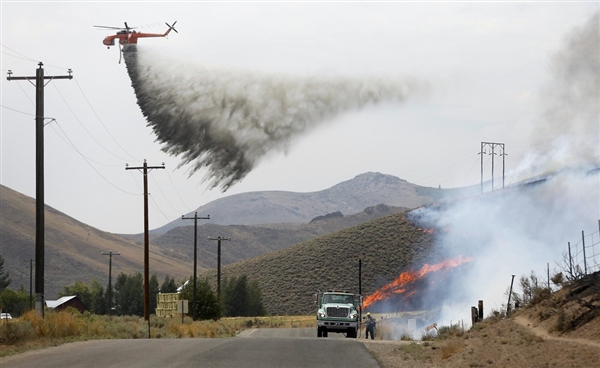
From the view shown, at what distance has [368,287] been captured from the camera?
10169 cm

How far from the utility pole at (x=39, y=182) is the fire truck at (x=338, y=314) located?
1479 cm

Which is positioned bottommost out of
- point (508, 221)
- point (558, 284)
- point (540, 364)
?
point (540, 364)

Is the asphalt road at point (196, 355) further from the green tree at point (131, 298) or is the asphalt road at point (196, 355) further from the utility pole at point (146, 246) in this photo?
the green tree at point (131, 298)

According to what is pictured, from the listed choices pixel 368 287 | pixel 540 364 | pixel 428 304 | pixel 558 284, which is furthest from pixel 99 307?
pixel 540 364

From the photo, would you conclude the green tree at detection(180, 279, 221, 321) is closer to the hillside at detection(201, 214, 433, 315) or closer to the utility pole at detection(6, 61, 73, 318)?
the hillside at detection(201, 214, 433, 315)

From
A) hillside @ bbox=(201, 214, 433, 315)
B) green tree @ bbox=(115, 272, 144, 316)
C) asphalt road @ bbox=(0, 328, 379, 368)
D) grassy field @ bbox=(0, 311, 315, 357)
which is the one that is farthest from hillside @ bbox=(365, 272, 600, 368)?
green tree @ bbox=(115, 272, 144, 316)

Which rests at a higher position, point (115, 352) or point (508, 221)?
point (508, 221)

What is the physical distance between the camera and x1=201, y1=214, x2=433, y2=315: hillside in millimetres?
105125

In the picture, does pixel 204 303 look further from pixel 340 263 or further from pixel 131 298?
pixel 131 298

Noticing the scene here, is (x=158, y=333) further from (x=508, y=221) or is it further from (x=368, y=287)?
(x=368, y=287)

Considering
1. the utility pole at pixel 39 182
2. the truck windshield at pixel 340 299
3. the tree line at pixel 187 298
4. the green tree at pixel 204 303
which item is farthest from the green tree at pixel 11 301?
the utility pole at pixel 39 182

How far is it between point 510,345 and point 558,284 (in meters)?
7.46

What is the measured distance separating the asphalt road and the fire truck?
1398 centimetres

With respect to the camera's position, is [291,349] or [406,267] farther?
[406,267]
